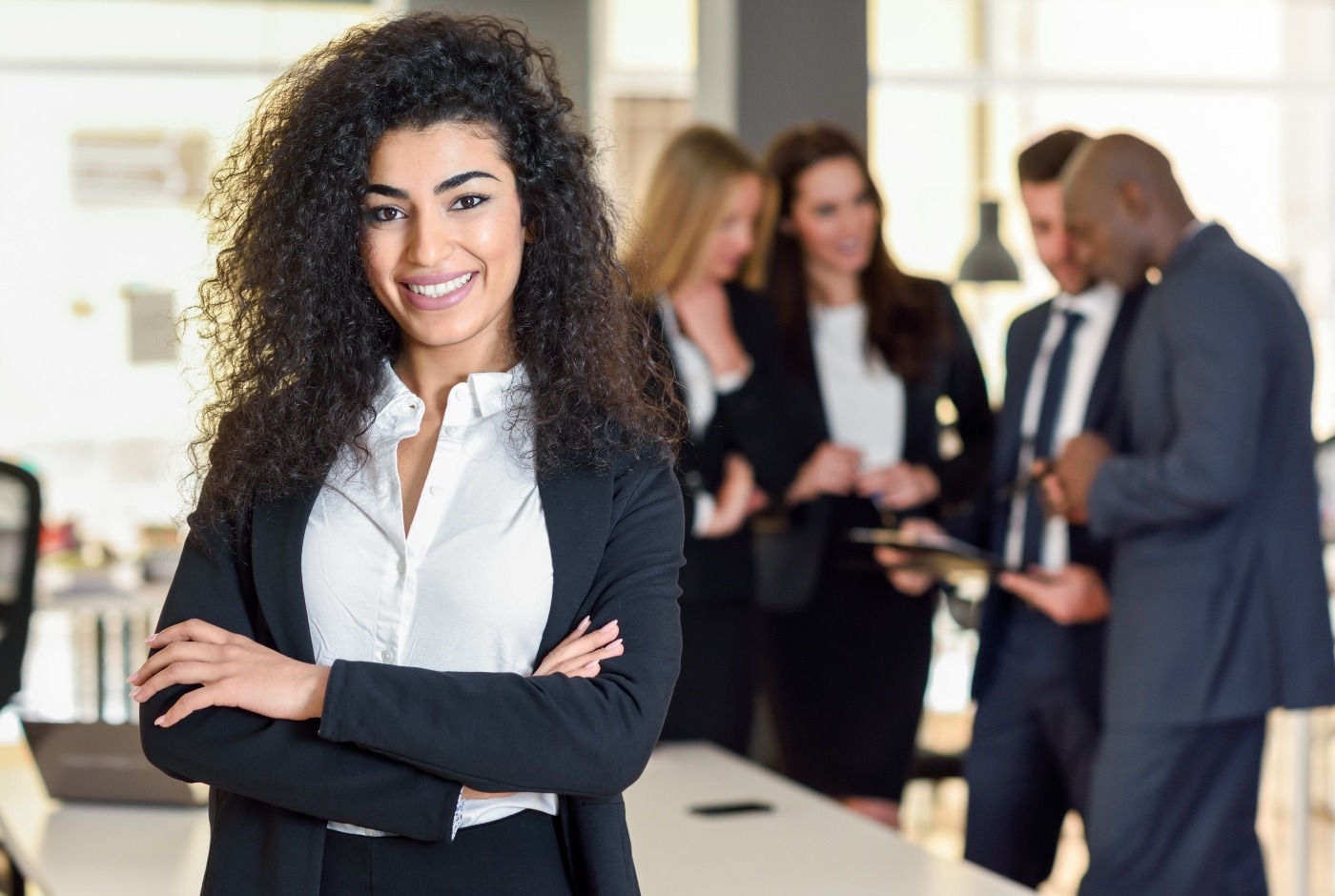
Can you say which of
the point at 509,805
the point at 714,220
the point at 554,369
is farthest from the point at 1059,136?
the point at 509,805

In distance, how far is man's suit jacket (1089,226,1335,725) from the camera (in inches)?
111

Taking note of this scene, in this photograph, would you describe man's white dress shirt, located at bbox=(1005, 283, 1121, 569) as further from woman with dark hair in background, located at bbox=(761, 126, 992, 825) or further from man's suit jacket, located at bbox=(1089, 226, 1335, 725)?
woman with dark hair in background, located at bbox=(761, 126, 992, 825)

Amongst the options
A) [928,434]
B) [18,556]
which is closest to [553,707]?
[928,434]

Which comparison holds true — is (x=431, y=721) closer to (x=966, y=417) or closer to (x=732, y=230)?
(x=732, y=230)

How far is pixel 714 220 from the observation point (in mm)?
3543

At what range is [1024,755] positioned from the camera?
3.17 metres

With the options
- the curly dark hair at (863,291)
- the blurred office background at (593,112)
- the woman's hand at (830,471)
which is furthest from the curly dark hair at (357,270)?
the blurred office background at (593,112)

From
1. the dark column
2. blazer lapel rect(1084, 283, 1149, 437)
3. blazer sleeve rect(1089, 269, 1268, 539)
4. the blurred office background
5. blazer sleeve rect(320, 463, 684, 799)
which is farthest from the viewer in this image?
the blurred office background

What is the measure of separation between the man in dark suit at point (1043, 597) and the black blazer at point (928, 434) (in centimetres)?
43

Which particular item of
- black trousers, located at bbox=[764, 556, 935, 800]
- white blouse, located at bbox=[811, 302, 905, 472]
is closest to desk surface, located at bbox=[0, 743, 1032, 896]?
black trousers, located at bbox=[764, 556, 935, 800]

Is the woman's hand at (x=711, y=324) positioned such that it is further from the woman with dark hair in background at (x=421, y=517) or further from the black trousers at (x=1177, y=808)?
the woman with dark hair in background at (x=421, y=517)

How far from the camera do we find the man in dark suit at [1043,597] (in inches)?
121

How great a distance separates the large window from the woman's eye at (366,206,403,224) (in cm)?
593

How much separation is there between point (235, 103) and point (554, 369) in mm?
5963
